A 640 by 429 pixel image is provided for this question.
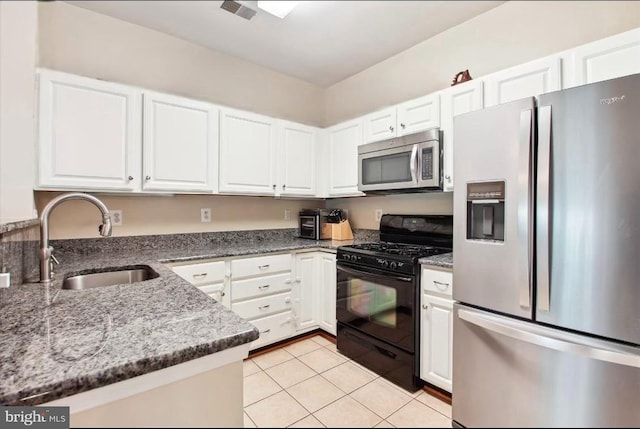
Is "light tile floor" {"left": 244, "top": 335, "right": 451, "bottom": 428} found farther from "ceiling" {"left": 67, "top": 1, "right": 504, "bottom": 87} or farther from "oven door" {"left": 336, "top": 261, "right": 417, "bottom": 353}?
"ceiling" {"left": 67, "top": 1, "right": 504, "bottom": 87}

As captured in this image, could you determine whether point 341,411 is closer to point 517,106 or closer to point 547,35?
point 517,106

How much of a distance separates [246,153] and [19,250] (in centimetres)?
155

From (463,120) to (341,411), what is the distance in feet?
5.54

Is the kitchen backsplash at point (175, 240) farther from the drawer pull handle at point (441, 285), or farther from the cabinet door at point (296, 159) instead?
the drawer pull handle at point (441, 285)

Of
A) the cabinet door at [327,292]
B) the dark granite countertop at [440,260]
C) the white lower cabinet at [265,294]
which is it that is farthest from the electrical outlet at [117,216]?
the dark granite countertop at [440,260]

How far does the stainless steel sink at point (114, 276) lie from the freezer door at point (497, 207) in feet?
5.32

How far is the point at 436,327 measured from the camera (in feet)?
5.76

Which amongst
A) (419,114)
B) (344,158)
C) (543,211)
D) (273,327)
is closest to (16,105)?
(273,327)

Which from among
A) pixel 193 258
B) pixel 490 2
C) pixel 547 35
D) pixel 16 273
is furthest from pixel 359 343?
pixel 490 2

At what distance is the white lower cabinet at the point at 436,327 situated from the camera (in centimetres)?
170

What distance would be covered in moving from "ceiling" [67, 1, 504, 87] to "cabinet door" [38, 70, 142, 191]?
0.63 m

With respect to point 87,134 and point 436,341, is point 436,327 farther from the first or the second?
point 87,134

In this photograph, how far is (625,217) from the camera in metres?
1.08

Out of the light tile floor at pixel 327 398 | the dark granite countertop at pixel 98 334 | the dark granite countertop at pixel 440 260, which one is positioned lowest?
the light tile floor at pixel 327 398
